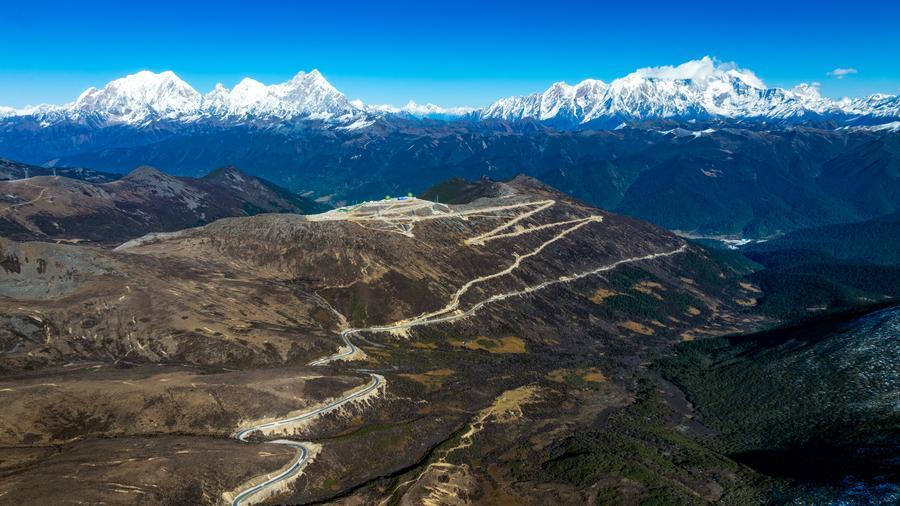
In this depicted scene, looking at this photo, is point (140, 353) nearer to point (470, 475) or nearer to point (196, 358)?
point (196, 358)

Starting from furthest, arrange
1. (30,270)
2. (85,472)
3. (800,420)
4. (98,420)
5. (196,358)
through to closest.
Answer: (30,270)
(196,358)
(800,420)
(98,420)
(85,472)

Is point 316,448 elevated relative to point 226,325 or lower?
lower

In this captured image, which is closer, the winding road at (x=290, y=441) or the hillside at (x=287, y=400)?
the winding road at (x=290, y=441)

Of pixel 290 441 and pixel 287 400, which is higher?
pixel 287 400

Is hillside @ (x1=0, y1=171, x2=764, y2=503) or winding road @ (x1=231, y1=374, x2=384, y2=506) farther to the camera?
hillside @ (x1=0, y1=171, x2=764, y2=503)

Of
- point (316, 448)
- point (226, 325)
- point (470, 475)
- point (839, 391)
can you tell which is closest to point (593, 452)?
point (470, 475)

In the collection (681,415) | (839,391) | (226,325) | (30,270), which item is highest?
(30,270)

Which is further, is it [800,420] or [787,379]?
[787,379]

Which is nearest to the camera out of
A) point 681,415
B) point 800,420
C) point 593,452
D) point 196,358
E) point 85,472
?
Answer: point 85,472

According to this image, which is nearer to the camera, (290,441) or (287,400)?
(290,441)
